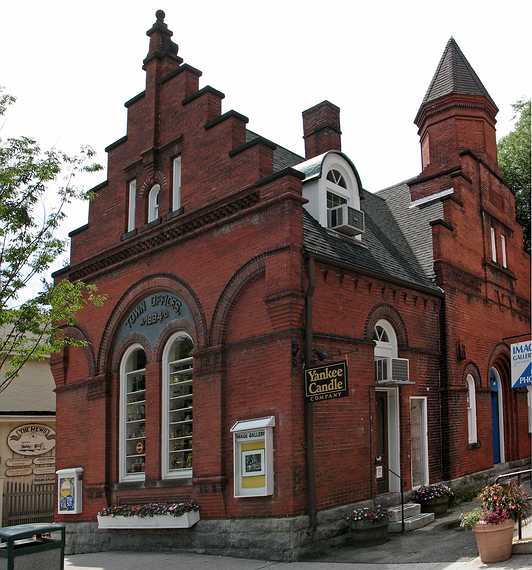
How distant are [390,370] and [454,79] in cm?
1194

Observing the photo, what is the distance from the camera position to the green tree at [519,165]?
99.4 ft

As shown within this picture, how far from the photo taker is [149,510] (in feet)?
50.4

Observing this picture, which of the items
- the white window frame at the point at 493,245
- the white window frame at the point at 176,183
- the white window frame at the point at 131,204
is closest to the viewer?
the white window frame at the point at 176,183

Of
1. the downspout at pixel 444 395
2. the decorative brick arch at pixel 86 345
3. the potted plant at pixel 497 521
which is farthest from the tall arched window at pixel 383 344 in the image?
the decorative brick arch at pixel 86 345

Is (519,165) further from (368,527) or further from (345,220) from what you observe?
(368,527)

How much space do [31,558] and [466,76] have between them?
779 inches

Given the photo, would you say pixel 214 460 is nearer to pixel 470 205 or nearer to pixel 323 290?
pixel 323 290

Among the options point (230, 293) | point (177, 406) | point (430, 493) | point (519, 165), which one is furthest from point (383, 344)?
point (519, 165)

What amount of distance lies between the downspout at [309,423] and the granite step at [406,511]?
210 centimetres

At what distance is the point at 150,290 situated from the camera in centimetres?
1717

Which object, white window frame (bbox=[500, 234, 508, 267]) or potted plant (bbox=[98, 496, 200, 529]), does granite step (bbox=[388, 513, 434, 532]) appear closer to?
potted plant (bbox=[98, 496, 200, 529])

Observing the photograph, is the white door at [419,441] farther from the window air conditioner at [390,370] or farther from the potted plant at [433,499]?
the window air conditioner at [390,370]

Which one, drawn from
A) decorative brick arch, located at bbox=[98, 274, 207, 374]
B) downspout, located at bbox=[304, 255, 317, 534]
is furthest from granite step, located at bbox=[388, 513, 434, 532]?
decorative brick arch, located at bbox=[98, 274, 207, 374]

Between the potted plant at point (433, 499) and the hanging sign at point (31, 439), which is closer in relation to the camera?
the potted plant at point (433, 499)
